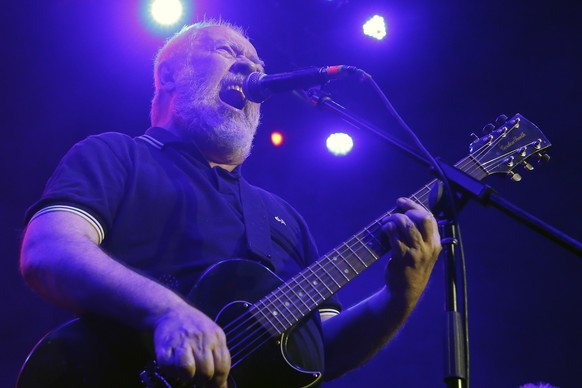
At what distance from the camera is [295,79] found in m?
2.27

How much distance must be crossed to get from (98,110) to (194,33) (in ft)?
4.79

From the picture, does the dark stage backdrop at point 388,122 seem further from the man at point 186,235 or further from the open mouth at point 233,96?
the open mouth at point 233,96

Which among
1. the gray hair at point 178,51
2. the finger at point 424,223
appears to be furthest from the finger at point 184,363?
the gray hair at point 178,51

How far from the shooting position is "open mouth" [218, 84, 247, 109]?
3119 millimetres

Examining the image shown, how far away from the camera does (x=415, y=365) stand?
5098mm

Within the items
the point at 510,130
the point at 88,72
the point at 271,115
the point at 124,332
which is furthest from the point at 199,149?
the point at 271,115

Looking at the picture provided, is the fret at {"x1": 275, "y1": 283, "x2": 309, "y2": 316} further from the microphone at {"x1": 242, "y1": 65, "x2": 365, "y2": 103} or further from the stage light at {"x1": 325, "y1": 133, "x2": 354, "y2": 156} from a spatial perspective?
the stage light at {"x1": 325, "y1": 133, "x2": 354, "y2": 156}

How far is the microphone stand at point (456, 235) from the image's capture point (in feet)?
4.52

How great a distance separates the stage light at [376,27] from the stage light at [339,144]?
915 mm

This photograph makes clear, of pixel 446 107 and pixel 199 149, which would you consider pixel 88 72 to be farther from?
pixel 446 107

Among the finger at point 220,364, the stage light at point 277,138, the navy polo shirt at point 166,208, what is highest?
the stage light at point 277,138

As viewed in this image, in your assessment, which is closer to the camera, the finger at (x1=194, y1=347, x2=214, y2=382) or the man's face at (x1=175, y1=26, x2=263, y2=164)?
the finger at (x1=194, y1=347, x2=214, y2=382)

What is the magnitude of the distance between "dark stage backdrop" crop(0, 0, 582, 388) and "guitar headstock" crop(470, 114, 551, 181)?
7.29 ft

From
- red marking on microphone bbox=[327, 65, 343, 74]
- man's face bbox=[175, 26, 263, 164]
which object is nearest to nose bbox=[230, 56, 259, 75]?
man's face bbox=[175, 26, 263, 164]
